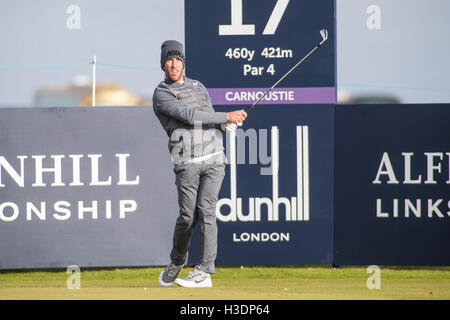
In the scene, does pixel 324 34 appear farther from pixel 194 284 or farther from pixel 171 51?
pixel 194 284

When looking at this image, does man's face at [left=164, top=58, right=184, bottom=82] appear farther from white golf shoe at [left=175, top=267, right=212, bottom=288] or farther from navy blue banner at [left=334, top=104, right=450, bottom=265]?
navy blue banner at [left=334, top=104, right=450, bottom=265]

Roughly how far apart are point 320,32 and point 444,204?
1998 millimetres

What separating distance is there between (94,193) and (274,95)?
193 centimetres

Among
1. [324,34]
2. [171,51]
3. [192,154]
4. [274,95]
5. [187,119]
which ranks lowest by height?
[192,154]

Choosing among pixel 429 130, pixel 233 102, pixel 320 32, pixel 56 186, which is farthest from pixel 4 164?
pixel 429 130

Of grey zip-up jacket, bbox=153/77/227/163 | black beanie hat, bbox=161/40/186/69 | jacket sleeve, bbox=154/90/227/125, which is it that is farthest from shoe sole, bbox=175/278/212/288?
black beanie hat, bbox=161/40/186/69

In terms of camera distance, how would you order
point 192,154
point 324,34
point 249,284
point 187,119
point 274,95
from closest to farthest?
1. point 187,119
2. point 192,154
3. point 249,284
4. point 324,34
5. point 274,95

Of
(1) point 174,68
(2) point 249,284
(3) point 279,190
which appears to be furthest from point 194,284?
(3) point 279,190

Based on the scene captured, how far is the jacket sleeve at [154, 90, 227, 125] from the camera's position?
7.14 m

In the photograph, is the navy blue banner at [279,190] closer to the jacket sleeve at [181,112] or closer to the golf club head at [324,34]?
the golf club head at [324,34]

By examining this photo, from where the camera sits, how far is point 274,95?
29.3ft

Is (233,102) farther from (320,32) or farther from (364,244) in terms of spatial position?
(364,244)

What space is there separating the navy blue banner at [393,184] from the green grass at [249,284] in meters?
0.27

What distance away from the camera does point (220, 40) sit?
8.95 m
